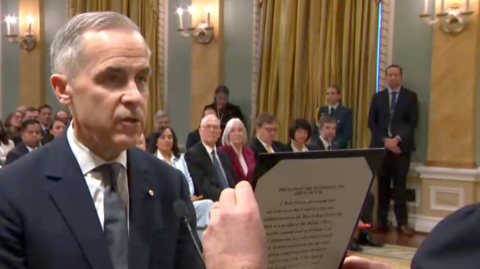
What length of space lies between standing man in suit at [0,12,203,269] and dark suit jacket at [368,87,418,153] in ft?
17.2

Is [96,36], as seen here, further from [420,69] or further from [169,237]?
[420,69]

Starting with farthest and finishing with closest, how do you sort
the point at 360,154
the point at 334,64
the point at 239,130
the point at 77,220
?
the point at 334,64 → the point at 239,130 → the point at 77,220 → the point at 360,154

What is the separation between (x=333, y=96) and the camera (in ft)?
22.1

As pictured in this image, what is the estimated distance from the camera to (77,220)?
4.27 feet

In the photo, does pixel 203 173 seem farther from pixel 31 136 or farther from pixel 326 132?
pixel 31 136

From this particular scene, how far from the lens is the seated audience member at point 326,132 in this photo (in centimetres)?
620

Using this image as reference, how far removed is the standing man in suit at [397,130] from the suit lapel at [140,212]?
205 inches

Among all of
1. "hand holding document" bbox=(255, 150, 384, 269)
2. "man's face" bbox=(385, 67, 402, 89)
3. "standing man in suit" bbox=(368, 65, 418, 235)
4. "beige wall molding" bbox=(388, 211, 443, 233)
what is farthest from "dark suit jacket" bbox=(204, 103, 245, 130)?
"hand holding document" bbox=(255, 150, 384, 269)

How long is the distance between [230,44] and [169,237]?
6.73 metres

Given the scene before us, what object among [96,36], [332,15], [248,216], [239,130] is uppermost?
[332,15]

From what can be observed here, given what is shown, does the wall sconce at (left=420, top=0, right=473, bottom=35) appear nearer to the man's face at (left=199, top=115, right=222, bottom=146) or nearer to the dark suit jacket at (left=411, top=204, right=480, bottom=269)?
the man's face at (left=199, top=115, right=222, bottom=146)

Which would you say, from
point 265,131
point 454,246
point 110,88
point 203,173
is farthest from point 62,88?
point 265,131

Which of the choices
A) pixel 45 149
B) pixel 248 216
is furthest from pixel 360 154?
pixel 45 149

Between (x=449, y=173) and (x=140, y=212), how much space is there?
547 cm
